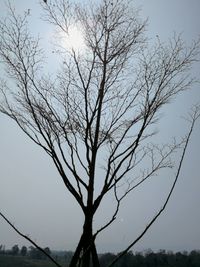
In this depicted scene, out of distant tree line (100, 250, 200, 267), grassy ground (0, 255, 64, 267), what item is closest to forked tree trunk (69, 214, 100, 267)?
distant tree line (100, 250, 200, 267)

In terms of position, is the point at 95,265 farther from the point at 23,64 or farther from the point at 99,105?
the point at 23,64

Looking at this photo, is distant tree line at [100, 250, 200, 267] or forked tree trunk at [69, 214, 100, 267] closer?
forked tree trunk at [69, 214, 100, 267]

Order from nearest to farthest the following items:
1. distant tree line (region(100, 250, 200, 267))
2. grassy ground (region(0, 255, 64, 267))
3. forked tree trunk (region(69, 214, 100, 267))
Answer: forked tree trunk (region(69, 214, 100, 267))
distant tree line (region(100, 250, 200, 267))
grassy ground (region(0, 255, 64, 267))

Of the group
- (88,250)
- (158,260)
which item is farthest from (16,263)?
(88,250)

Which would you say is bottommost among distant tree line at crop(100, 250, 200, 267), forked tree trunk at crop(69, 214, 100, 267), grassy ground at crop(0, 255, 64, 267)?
forked tree trunk at crop(69, 214, 100, 267)

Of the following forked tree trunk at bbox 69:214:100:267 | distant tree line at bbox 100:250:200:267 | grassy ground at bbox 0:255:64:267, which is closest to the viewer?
forked tree trunk at bbox 69:214:100:267

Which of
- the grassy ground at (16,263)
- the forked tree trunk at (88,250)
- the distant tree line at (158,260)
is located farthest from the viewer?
the grassy ground at (16,263)

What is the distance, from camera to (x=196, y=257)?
498ft

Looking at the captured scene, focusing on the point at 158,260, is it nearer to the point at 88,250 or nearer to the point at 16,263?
the point at 16,263

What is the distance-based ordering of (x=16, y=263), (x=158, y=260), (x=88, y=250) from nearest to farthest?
1. (x=88, y=250)
2. (x=158, y=260)
3. (x=16, y=263)

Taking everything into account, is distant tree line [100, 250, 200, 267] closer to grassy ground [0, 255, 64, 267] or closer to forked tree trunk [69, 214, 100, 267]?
grassy ground [0, 255, 64, 267]

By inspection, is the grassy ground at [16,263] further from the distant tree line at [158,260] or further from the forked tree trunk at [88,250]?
the forked tree trunk at [88,250]

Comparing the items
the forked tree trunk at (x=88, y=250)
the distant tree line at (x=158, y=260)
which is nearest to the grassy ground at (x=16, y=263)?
the distant tree line at (x=158, y=260)

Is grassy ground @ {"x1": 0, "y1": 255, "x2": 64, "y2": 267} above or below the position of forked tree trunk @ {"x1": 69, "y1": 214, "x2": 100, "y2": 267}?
above
